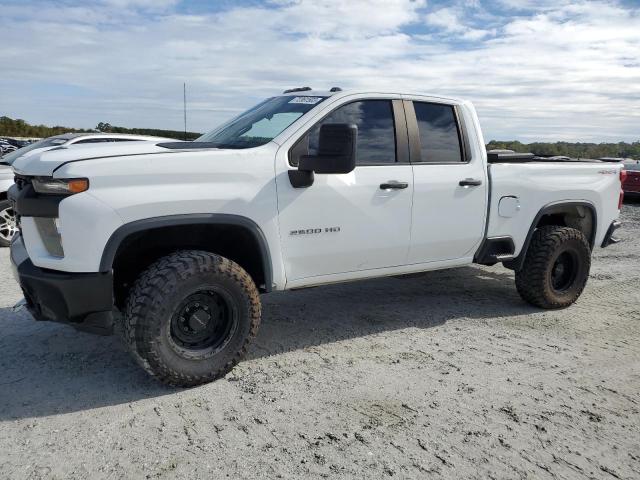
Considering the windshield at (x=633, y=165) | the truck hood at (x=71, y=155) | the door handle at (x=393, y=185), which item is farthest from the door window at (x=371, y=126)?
the windshield at (x=633, y=165)

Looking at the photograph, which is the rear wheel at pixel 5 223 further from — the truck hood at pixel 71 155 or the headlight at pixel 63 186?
the headlight at pixel 63 186

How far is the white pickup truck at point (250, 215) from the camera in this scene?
130 inches

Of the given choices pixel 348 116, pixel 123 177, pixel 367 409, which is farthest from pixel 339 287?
pixel 123 177

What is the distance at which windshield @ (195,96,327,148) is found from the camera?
4074 mm

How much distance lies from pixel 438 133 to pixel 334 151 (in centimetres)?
147

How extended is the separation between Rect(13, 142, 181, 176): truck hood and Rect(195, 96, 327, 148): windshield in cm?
65

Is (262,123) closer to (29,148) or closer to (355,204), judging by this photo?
(355,204)

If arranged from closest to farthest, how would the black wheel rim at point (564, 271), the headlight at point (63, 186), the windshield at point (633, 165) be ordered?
1. the headlight at point (63, 186)
2. the black wheel rim at point (564, 271)
3. the windshield at point (633, 165)

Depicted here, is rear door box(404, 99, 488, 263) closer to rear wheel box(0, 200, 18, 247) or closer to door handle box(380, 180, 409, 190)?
door handle box(380, 180, 409, 190)

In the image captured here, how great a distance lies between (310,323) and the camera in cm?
502

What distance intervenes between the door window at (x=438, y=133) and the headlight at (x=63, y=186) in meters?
2.55

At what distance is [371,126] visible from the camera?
14.3ft

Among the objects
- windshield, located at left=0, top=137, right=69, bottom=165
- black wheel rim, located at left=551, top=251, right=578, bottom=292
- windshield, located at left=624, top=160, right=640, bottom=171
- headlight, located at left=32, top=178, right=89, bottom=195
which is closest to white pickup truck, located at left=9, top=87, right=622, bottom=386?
headlight, located at left=32, top=178, right=89, bottom=195

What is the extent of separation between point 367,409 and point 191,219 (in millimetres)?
1543
